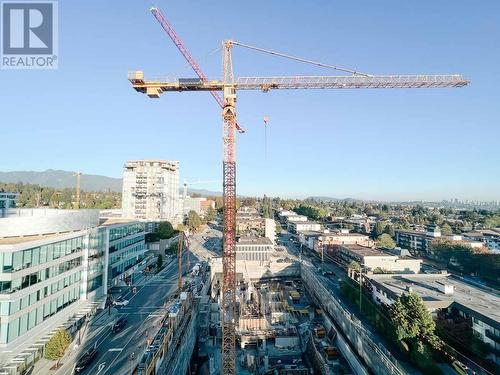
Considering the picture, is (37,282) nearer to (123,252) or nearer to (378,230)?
(123,252)

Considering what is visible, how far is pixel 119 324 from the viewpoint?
2114cm

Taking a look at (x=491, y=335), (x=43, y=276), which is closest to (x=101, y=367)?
(x=43, y=276)

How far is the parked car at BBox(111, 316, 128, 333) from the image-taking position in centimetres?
2070

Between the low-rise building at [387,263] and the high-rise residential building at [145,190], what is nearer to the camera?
the low-rise building at [387,263]

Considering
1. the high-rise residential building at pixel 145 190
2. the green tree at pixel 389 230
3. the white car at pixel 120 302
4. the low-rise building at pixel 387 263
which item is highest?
the high-rise residential building at pixel 145 190

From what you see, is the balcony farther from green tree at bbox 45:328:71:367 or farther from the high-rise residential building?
the high-rise residential building

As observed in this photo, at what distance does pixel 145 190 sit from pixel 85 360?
1925 inches

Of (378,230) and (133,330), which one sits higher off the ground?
(378,230)

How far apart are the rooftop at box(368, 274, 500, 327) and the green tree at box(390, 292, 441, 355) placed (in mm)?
2982

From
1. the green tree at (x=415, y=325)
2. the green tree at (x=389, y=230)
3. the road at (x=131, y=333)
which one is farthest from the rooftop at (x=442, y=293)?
the green tree at (x=389, y=230)

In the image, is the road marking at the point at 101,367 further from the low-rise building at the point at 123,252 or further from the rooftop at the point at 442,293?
the rooftop at the point at 442,293

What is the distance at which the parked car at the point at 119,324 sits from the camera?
67.9ft

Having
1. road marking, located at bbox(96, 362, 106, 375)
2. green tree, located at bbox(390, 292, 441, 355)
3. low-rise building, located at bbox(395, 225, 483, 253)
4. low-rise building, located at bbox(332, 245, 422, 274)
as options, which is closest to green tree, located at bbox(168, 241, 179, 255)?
low-rise building, located at bbox(332, 245, 422, 274)

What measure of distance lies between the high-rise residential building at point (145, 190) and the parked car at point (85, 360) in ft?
151
